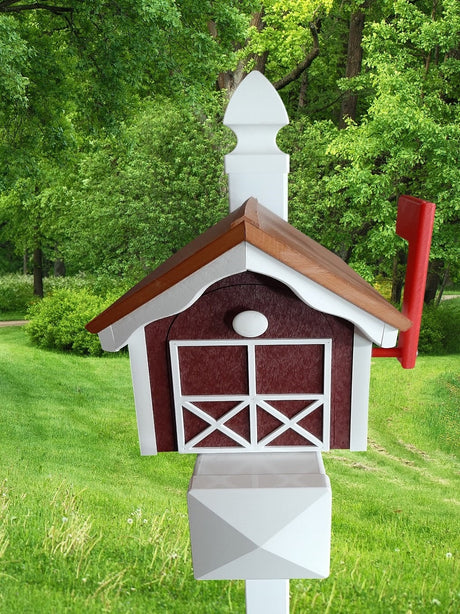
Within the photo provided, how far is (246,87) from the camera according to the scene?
74.2 inches

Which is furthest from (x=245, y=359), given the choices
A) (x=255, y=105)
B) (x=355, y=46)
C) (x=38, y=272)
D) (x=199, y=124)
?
(x=38, y=272)

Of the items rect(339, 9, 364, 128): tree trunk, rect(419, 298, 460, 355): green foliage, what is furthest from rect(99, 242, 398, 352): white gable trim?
rect(339, 9, 364, 128): tree trunk

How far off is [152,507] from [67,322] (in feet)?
19.9

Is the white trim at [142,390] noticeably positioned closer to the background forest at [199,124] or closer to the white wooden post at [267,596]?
the white wooden post at [267,596]

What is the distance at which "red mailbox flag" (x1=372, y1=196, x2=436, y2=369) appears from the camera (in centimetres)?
178

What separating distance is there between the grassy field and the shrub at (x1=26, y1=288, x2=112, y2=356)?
0.69 metres

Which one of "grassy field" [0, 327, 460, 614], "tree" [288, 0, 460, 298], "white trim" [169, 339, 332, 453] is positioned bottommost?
"grassy field" [0, 327, 460, 614]

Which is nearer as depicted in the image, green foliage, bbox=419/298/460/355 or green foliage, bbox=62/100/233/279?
green foliage, bbox=62/100/233/279

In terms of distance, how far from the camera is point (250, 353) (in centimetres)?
182

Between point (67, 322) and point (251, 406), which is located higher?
point (251, 406)

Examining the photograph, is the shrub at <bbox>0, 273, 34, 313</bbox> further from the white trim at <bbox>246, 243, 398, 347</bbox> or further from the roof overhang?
the white trim at <bbox>246, 243, 398, 347</bbox>

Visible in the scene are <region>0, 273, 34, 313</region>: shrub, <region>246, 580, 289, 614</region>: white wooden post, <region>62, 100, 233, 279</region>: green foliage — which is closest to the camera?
<region>246, 580, 289, 614</region>: white wooden post

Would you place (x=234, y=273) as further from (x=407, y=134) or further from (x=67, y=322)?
(x=67, y=322)

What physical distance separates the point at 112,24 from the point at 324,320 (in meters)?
5.50
